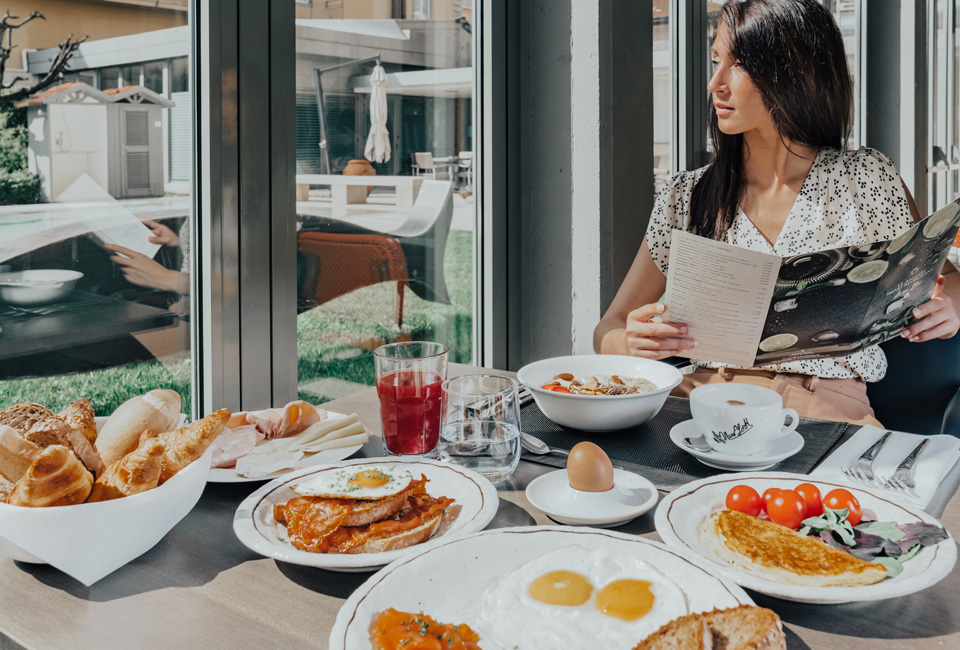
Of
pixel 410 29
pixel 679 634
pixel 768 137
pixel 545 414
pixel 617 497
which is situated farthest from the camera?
pixel 410 29

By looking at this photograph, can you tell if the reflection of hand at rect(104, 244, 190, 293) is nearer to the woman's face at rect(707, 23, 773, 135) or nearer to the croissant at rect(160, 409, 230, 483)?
the croissant at rect(160, 409, 230, 483)

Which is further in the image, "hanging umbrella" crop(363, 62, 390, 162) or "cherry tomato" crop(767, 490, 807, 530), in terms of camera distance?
"hanging umbrella" crop(363, 62, 390, 162)

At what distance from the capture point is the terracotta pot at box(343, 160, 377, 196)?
1858 millimetres

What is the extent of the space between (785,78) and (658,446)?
101 cm

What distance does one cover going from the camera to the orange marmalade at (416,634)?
59cm

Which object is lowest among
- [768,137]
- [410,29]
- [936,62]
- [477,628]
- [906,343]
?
[477,628]

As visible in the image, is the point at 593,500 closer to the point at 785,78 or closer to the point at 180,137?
the point at 180,137

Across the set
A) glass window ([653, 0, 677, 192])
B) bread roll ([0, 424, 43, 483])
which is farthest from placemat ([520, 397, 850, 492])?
glass window ([653, 0, 677, 192])

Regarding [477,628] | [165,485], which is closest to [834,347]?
[477,628]

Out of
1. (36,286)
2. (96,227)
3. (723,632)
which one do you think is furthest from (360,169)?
(723,632)

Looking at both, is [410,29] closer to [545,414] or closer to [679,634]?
[545,414]

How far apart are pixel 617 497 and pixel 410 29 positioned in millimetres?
1554

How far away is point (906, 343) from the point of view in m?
1.70

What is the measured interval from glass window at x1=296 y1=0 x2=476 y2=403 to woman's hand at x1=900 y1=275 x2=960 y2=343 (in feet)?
3.93
